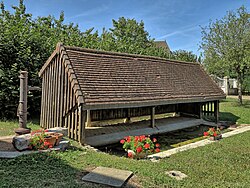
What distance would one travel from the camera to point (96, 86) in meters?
8.62

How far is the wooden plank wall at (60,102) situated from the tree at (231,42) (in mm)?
15443

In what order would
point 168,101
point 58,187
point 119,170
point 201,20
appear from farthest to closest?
1. point 201,20
2. point 168,101
3. point 119,170
4. point 58,187

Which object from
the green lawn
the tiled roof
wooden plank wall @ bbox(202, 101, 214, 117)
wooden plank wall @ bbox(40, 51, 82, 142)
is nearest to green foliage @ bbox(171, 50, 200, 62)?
wooden plank wall @ bbox(202, 101, 214, 117)

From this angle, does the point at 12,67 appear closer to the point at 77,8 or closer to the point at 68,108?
the point at 68,108

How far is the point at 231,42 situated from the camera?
19.8 metres

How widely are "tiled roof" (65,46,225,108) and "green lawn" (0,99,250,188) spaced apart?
2.50 m

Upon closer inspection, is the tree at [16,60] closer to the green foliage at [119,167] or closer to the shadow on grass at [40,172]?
the green foliage at [119,167]

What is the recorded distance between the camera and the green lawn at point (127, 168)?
4.38 metres

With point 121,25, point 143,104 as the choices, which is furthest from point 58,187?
point 121,25

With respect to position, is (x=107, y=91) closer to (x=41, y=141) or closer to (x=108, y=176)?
(x=41, y=141)

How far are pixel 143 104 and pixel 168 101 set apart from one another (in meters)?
1.70

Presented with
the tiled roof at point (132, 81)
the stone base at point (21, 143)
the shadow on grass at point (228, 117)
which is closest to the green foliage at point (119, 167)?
the stone base at point (21, 143)

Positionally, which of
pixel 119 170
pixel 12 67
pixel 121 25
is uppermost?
pixel 121 25

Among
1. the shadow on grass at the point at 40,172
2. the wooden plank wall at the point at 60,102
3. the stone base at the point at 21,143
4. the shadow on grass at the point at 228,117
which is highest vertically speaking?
the wooden plank wall at the point at 60,102
